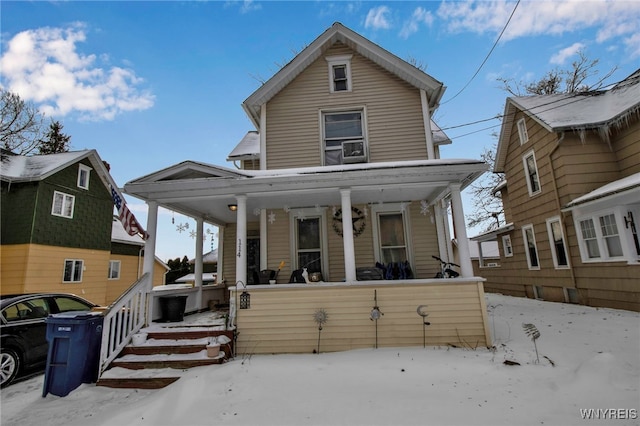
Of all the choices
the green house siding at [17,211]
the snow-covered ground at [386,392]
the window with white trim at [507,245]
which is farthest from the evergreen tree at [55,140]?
the window with white trim at [507,245]

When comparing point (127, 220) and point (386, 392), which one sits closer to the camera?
point (386, 392)

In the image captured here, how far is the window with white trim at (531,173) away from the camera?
35.5ft

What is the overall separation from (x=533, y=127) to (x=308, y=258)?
9541mm

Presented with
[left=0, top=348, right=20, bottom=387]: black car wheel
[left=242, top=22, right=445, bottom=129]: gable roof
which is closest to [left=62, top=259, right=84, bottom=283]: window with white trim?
[left=0, top=348, right=20, bottom=387]: black car wheel

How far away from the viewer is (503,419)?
115 inches

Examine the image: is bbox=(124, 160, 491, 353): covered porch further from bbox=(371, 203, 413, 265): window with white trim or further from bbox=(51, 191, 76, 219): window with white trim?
bbox=(51, 191, 76, 219): window with white trim

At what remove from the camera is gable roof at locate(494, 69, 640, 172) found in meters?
8.62

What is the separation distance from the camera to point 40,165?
13.0m

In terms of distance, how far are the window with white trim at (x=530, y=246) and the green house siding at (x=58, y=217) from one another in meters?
19.0

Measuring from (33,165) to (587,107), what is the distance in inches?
852

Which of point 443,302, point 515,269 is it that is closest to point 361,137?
point 443,302

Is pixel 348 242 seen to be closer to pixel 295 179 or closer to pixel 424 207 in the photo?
pixel 295 179

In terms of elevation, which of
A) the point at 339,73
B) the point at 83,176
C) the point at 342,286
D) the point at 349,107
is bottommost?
the point at 342,286

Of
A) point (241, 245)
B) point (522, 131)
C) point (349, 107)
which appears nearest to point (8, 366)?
point (241, 245)
